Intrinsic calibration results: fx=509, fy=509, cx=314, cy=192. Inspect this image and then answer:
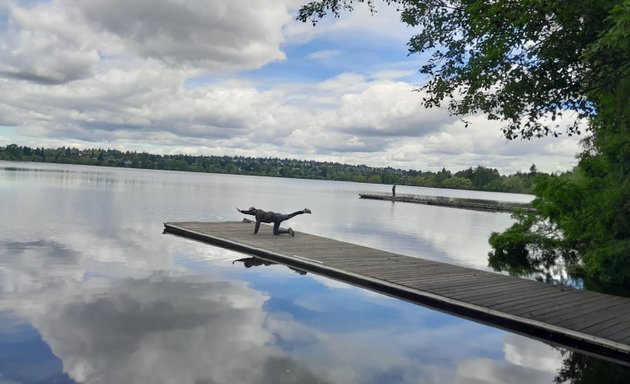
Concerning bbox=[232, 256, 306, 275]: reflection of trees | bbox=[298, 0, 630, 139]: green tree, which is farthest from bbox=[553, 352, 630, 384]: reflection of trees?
bbox=[232, 256, 306, 275]: reflection of trees

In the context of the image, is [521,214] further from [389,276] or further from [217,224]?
[217,224]

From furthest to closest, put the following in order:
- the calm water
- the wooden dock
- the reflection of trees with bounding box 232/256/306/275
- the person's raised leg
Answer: the person's raised leg
the reflection of trees with bounding box 232/256/306/275
the wooden dock
the calm water

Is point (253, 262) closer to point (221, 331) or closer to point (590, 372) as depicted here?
point (221, 331)

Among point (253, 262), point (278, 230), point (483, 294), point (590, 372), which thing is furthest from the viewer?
point (278, 230)

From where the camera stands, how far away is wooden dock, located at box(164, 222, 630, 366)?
23.9 ft

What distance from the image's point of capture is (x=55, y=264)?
12797mm

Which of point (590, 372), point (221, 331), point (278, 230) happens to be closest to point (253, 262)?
point (278, 230)

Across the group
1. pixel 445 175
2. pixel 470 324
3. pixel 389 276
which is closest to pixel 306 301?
pixel 389 276

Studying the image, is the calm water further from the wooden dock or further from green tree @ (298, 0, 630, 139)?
green tree @ (298, 0, 630, 139)

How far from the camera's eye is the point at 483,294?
9.35m

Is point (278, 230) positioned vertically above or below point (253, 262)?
above

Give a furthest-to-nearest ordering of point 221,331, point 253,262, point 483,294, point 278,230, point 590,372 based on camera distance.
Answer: point 278,230 → point 253,262 → point 483,294 → point 221,331 → point 590,372

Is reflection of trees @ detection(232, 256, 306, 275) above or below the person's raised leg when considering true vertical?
below

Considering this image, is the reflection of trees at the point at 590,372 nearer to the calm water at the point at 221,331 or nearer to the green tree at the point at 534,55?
the calm water at the point at 221,331
